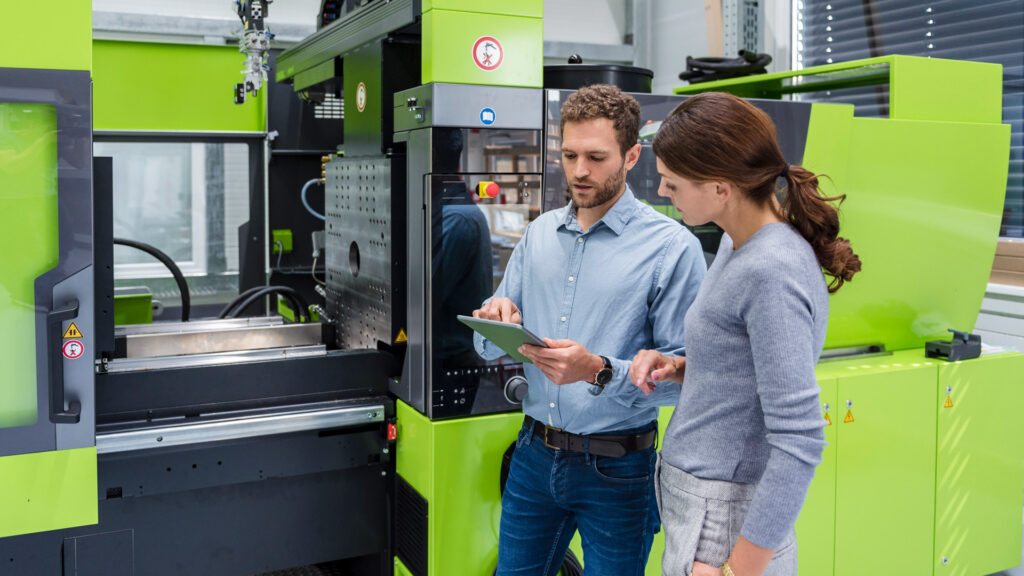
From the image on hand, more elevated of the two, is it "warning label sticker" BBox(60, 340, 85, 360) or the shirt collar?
the shirt collar

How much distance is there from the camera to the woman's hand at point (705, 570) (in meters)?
1.39

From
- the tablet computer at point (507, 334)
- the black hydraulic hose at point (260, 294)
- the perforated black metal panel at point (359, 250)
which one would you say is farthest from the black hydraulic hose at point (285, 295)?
the tablet computer at point (507, 334)

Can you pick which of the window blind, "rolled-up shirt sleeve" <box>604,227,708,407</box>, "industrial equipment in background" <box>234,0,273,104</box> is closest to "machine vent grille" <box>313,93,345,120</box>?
"industrial equipment in background" <box>234,0,273,104</box>

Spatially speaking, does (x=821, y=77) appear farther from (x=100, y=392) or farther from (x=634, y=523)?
(x=100, y=392)

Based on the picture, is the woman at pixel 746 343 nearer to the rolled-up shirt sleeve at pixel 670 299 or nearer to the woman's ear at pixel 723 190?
the woman's ear at pixel 723 190

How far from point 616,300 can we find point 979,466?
1982 millimetres

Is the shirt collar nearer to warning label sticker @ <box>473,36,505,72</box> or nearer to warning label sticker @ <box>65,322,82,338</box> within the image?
warning label sticker @ <box>473,36,505,72</box>

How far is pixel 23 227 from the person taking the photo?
1898 mm

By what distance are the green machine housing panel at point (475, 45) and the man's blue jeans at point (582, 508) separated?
2.98 feet

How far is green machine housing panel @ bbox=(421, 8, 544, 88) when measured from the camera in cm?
218

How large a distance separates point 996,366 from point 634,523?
77.2 inches

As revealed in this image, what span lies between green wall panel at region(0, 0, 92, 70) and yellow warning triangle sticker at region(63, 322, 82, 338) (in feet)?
1.84

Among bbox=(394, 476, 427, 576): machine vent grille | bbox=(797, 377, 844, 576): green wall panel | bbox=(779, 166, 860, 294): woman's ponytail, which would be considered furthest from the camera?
bbox=(797, 377, 844, 576): green wall panel

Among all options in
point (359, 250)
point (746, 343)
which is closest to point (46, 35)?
point (359, 250)
